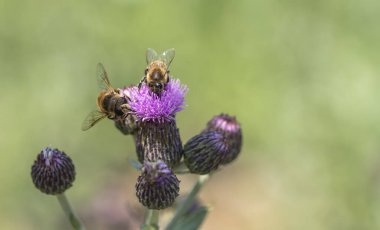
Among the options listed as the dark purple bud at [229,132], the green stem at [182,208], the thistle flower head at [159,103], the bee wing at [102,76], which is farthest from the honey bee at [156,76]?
the green stem at [182,208]

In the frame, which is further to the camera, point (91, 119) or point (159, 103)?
point (91, 119)

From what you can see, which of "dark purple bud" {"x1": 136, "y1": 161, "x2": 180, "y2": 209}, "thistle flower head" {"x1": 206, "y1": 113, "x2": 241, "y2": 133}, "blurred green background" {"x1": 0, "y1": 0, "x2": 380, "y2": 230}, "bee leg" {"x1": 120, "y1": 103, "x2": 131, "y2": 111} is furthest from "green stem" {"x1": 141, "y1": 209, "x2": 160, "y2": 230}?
"blurred green background" {"x1": 0, "y1": 0, "x2": 380, "y2": 230}

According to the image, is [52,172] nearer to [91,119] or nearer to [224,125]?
[91,119]

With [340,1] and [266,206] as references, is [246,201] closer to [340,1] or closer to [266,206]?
[266,206]

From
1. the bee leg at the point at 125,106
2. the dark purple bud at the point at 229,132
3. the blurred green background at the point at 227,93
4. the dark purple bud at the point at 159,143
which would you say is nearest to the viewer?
the dark purple bud at the point at 159,143

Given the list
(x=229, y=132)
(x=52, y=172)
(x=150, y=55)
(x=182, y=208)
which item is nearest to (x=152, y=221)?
(x=182, y=208)

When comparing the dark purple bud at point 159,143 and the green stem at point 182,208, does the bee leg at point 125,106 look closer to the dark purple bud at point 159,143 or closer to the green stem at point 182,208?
the dark purple bud at point 159,143

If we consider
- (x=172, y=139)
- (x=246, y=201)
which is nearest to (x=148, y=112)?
(x=172, y=139)
